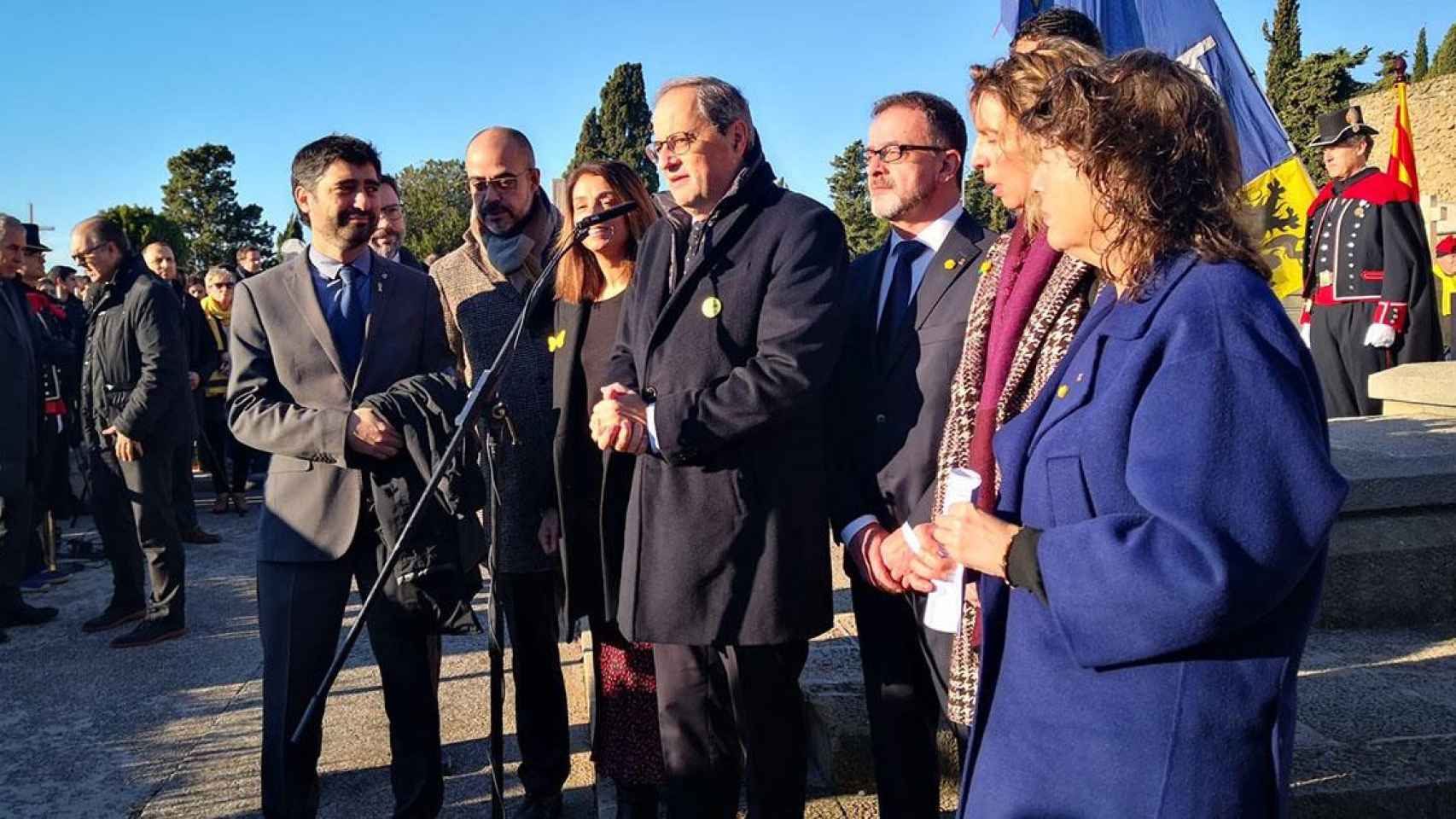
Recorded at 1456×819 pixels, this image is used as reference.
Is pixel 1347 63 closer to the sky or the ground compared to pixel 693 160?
closer to the sky

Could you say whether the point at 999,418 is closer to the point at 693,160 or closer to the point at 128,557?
the point at 693,160

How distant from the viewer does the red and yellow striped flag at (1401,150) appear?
7.21 meters

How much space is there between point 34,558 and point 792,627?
708 cm

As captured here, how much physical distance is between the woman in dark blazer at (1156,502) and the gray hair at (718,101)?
1284mm

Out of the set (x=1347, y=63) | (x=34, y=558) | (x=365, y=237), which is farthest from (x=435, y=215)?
(x=365, y=237)

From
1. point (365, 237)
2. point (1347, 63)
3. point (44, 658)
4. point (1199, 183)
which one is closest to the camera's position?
point (1199, 183)

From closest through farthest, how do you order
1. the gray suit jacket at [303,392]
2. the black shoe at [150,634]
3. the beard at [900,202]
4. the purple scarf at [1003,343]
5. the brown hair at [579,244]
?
the purple scarf at [1003,343]
the beard at [900,202]
the gray suit jacket at [303,392]
the brown hair at [579,244]
the black shoe at [150,634]

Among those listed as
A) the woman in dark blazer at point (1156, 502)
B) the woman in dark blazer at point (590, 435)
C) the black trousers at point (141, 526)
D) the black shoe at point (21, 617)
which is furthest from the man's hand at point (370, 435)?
the black shoe at point (21, 617)

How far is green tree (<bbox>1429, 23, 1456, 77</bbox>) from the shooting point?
2131 inches

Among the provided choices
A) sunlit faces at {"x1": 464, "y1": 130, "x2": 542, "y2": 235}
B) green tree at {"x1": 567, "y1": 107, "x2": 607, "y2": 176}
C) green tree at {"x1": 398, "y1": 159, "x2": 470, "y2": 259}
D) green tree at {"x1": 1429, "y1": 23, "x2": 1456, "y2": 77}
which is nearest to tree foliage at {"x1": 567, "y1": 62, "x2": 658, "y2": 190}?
green tree at {"x1": 567, "y1": 107, "x2": 607, "y2": 176}

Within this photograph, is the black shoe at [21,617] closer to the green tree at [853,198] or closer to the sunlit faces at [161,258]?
the sunlit faces at [161,258]

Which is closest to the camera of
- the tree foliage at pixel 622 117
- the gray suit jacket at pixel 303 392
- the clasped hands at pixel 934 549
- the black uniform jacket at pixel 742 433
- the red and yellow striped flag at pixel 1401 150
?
the clasped hands at pixel 934 549

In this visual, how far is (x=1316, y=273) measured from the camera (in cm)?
725

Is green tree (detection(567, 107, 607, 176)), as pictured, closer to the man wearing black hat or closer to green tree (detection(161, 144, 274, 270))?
green tree (detection(161, 144, 274, 270))
